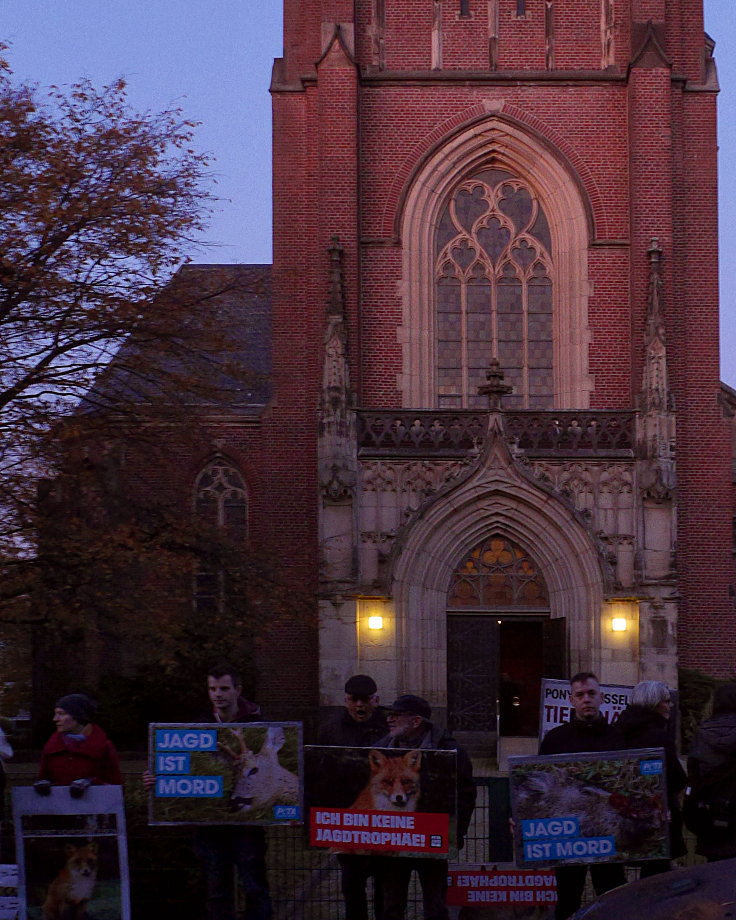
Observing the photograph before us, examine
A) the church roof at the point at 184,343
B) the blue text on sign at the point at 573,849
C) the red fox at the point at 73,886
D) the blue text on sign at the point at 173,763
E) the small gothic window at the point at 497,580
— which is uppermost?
the church roof at the point at 184,343

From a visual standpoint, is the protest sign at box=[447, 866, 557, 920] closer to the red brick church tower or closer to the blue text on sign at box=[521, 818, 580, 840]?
the blue text on sign at box=[521, 818, 580, 840]

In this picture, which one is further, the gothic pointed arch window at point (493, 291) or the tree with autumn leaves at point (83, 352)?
the gothic pointed arch window at point (493, 291)

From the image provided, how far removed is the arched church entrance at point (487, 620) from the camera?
24.3 meters

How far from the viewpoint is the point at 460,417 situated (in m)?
24.0

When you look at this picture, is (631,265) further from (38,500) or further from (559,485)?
(38,500)

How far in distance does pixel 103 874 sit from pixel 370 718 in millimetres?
1949

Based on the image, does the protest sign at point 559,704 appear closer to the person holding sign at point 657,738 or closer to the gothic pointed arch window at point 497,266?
the person holding sign at point 657,738

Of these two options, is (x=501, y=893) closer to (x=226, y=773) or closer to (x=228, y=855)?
(x=228, y=855)

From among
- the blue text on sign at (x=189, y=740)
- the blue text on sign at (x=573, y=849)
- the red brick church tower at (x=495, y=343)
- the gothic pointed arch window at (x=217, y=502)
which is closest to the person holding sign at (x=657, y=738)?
the blue text on sign at (x=573, y=849)

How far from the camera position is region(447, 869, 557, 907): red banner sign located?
9.85 metres

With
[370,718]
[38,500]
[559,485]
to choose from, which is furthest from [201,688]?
[370,718]

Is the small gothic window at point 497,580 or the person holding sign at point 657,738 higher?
the small gothic window at point 497,580

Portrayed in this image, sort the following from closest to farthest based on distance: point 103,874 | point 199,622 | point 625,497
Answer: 1. point 103,874
2. point 199,622
3. point 625,497

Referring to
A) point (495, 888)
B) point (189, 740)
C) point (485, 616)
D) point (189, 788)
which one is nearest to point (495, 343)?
point (485, 616)
